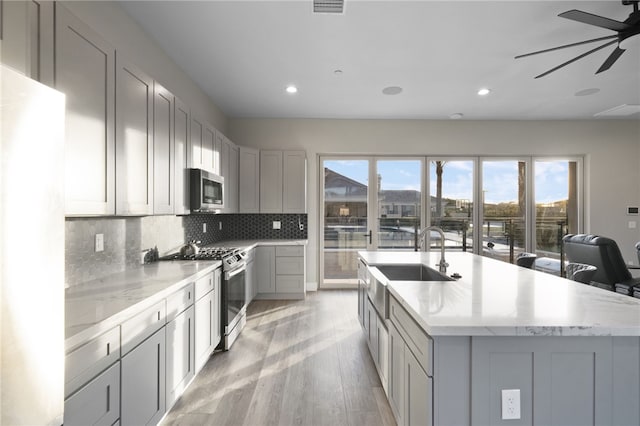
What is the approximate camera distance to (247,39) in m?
2.80

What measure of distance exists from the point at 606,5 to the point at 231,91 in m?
3.78

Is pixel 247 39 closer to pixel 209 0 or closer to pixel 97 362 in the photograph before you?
pixel 209 0

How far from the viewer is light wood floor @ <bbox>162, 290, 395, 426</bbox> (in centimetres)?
201

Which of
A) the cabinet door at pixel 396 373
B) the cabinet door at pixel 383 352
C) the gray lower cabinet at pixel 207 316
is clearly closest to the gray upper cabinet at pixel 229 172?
the gray lower cabinet at pixel 207 316

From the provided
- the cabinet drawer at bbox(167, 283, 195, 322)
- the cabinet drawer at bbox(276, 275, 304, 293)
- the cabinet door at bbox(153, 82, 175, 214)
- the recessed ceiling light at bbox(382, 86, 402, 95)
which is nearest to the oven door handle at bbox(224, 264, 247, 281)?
the cabinet drawer at bbox(167, 283, 195, 322)

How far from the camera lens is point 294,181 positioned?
4.90m

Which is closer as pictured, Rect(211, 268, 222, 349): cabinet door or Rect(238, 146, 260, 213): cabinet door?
Rect(211, 268, 222, 349): cabinet door

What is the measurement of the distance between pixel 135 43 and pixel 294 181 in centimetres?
276

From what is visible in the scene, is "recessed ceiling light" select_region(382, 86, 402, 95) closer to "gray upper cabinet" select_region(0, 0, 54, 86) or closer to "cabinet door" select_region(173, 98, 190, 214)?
"cabinet door" select_region(173, 98, 190, 214)

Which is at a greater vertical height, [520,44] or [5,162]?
[520,44]

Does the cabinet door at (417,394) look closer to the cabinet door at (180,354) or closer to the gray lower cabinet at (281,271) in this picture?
the cabinet door at (180,354)

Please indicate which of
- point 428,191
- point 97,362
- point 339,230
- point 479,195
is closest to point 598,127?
point 479,195

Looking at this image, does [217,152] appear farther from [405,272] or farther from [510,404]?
[510,404]

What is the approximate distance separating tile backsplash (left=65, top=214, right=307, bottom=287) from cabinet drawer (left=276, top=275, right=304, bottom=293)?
115 cm
